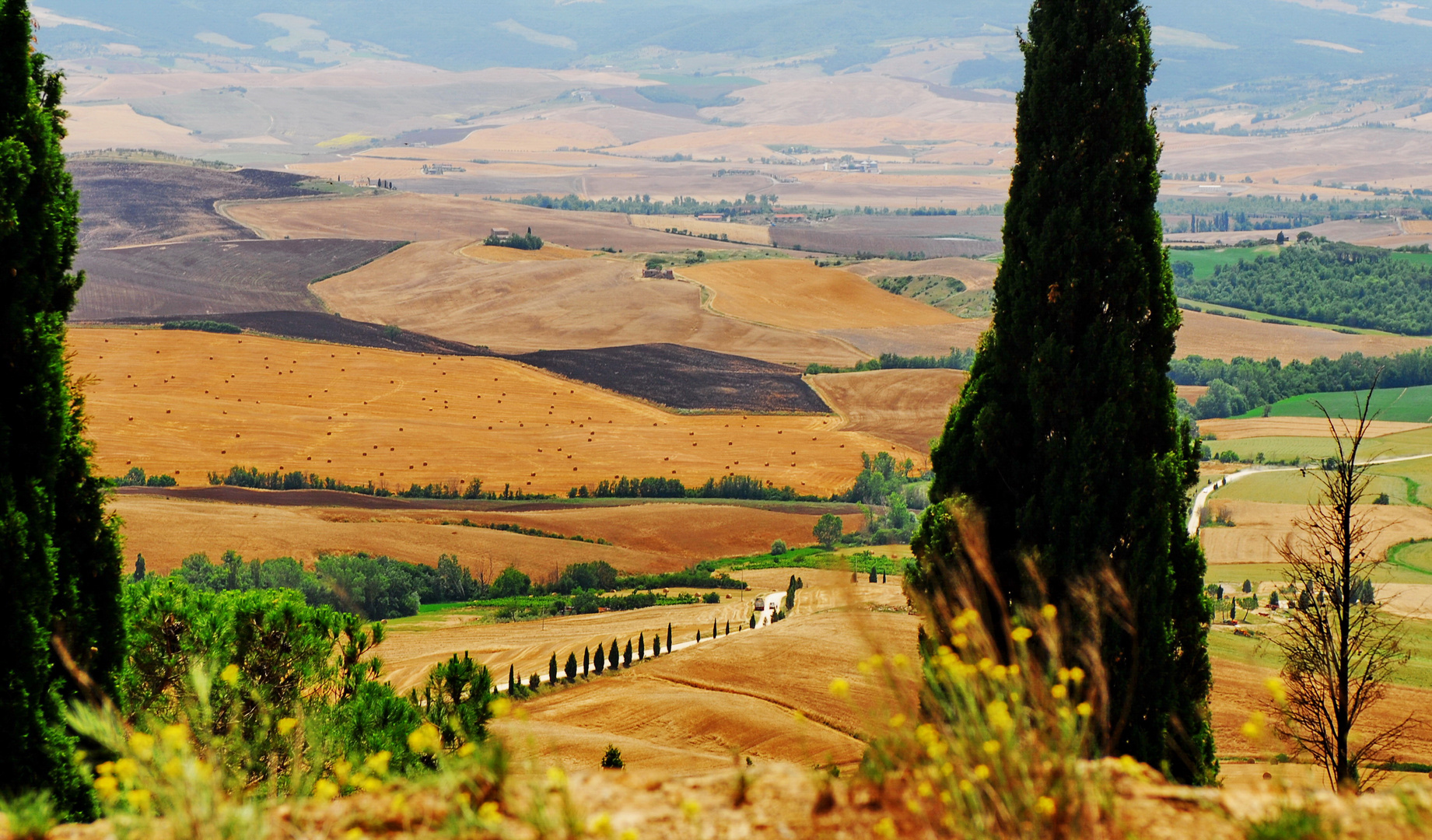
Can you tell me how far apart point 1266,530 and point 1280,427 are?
104ft

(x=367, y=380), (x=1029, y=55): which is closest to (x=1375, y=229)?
(x=367, y=380)

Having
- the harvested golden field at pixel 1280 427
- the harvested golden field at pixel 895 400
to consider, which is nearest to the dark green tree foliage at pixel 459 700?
the harvested golden field at pixel 895 400

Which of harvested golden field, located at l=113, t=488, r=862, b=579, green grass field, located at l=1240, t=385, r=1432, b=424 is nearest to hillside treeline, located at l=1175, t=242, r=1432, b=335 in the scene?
green grass field, located at l=1240, t=385, r=1432, b=424

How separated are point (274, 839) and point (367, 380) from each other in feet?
279

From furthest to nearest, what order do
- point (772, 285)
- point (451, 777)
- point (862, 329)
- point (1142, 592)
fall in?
1. point (772, 285)
2. point (862, 329)
3. point (1142, 592)
4. point (451, 777)

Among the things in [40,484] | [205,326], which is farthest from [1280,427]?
[40,484]

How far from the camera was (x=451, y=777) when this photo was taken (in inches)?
162

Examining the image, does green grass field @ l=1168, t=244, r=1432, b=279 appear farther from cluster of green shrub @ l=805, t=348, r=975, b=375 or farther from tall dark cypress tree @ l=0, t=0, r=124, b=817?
tall dark cypress tree @ l=0, t=0, r=124, b=817

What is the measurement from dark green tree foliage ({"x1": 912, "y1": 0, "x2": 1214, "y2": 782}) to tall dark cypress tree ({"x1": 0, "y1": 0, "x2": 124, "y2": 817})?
713 cm

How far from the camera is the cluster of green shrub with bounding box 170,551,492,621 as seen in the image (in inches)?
1876

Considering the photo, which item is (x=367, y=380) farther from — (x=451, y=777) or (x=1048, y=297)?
(x=451, y=777)

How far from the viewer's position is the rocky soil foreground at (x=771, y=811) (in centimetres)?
436

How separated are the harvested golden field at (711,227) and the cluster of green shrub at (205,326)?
76.1 meters

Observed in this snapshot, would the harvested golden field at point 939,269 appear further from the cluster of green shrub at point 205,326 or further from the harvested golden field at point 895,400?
the cluster of green shrub at point 205,326
